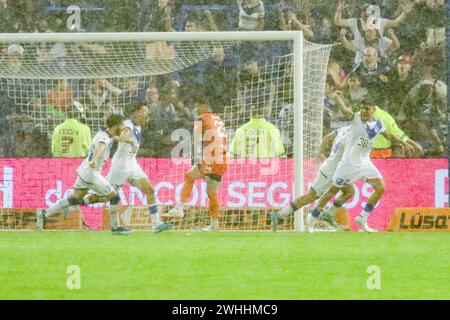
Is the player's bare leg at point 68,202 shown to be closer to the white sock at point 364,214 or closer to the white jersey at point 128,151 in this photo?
the white jersey at point 128,151

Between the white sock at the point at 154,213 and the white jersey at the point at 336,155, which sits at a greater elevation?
the white jersey at the point at 336,155

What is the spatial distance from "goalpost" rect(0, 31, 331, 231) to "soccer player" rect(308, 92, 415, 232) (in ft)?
1.93

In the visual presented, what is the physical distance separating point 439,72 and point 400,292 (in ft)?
41.3

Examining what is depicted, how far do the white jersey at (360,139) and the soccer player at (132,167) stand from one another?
2.81m

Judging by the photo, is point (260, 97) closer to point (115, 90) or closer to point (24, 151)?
point (115, 90)

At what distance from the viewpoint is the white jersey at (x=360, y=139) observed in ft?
59.6

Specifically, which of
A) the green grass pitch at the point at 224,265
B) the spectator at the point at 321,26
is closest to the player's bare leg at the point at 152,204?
the green grass pitch at the point at 224,265

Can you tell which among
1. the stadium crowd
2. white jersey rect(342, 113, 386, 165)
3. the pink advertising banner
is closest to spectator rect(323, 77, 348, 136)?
the stadium crowd

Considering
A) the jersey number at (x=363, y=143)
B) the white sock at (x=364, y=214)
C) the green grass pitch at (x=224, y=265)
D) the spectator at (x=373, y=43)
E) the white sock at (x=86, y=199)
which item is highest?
the spectator at (x=373, y=43)

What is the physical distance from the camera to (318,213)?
1831 centimetres

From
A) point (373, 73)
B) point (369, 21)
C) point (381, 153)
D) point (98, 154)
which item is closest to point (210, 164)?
point (98, 154)

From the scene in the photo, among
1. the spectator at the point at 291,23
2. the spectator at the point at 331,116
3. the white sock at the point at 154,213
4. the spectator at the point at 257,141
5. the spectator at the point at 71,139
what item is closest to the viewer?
the white sock at the point at 154,213

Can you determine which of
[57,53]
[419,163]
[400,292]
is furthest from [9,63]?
[400,292]

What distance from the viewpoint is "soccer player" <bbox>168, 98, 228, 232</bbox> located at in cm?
1828
